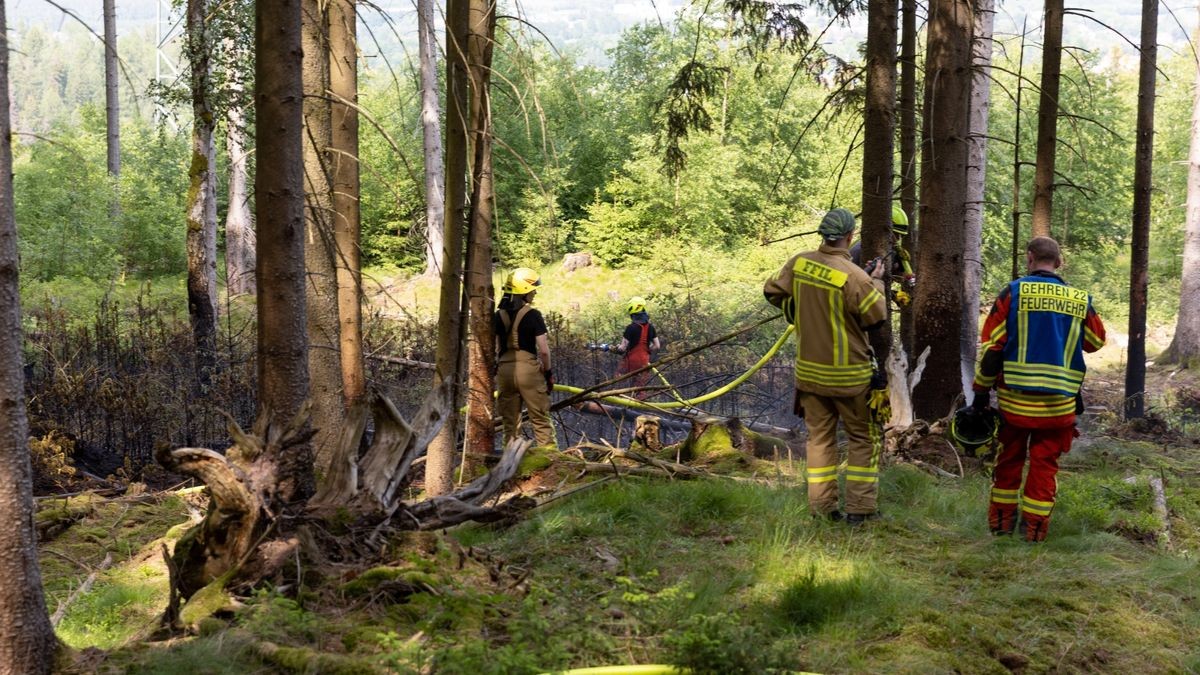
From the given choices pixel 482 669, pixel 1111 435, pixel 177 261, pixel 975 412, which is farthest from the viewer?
pixel 177 261

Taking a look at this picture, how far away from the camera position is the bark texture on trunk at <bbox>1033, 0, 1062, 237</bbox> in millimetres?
10172

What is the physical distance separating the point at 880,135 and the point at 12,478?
6.91 m

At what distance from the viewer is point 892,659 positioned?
13.4 ft

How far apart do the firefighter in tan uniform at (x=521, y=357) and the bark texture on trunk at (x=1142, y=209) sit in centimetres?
815

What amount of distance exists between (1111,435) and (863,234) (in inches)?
199

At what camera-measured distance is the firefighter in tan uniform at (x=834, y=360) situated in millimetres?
6285

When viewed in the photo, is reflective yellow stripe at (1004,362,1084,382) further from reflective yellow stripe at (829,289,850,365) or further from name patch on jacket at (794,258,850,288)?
name patch on jacket at (794,258,850,288)

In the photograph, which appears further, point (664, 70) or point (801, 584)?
point (664, 70)

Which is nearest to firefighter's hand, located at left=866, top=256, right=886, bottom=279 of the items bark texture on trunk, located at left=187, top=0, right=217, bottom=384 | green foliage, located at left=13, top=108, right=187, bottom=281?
bark texture on trunk, located at left=187, top=0, right=217, bottom=384

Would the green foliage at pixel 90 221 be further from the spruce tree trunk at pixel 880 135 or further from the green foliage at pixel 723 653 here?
the green foliage at pixel 723 653

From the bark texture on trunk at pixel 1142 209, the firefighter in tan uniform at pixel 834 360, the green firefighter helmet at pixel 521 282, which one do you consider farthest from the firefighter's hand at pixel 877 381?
the bark texture on trunk at pixel 1142 209

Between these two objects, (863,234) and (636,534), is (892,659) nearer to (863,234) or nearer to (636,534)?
(636,534)

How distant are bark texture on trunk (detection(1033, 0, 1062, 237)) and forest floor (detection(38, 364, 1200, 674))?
3.79 m

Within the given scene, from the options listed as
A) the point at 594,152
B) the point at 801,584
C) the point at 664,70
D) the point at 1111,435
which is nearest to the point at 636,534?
the point at 801,584
